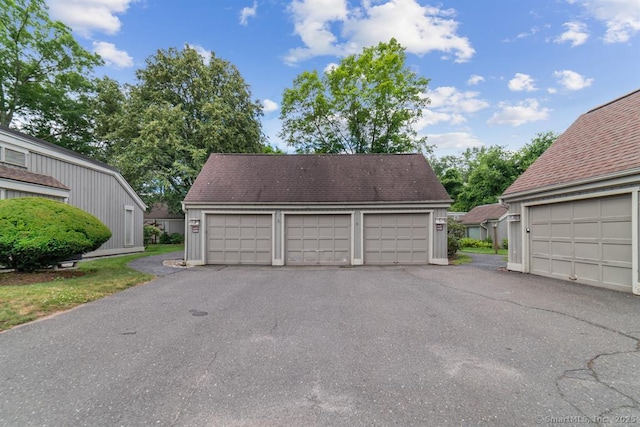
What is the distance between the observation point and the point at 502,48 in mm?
12758

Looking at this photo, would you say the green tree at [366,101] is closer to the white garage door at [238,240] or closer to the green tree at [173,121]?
the green tree at [173,121]

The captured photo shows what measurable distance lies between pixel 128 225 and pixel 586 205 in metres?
18.0

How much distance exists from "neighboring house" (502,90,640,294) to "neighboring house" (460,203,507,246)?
15.4m

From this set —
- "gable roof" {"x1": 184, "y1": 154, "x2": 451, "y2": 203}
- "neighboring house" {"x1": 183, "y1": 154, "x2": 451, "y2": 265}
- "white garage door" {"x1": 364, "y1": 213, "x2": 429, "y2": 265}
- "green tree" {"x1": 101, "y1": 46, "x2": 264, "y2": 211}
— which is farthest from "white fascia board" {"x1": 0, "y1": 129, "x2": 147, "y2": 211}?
"white garage door" {"x1": 364, "y1": 213, "x2": 429, "y2": 265}

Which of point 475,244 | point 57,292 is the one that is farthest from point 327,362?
point 475,244

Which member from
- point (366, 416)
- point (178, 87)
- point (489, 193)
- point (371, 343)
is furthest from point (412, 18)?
point (489, 193)

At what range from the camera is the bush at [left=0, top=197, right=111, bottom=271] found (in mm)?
7004

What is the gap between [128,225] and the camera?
14.8 metres

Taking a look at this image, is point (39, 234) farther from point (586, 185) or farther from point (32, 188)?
point (586, 185)

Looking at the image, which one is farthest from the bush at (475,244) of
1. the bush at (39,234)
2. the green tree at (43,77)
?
the green tree at (43,77)

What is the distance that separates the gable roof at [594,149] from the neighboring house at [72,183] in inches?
620

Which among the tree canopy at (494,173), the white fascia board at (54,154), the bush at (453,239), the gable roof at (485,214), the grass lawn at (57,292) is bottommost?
the grass lawn at (57,292)

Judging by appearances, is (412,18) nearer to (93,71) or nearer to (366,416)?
(366,416)

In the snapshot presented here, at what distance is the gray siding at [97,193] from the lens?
1092 centimetres
